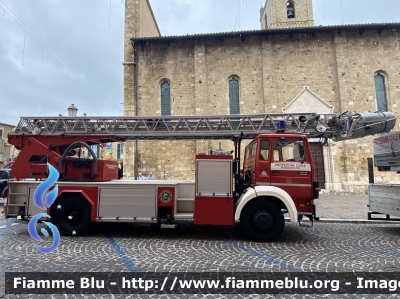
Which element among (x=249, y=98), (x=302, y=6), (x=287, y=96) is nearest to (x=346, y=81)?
(x=287, y=96)

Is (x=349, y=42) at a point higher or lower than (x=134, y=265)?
higher

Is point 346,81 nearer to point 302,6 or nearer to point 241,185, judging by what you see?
point 302,6

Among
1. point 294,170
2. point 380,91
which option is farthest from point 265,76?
point 294,170

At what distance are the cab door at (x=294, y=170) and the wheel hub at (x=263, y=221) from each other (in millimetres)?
788

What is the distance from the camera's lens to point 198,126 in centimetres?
796

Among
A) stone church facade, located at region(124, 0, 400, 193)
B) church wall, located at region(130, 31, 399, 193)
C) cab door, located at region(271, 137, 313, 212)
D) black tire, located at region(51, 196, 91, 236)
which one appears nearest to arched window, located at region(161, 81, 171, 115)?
stone church facade, located at region(124, 0, 400, 193)

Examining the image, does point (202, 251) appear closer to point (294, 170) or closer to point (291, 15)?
point (294, 170)

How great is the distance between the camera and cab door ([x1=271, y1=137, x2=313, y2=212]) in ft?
20.9

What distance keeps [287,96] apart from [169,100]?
369 inches

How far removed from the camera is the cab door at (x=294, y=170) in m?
6.38

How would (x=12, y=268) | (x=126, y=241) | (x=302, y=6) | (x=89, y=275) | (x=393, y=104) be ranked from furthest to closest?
1. (x=302, y=6)
2. (x=393, y=104)
3. (x=126, y=241)
4. (x=12, y=268)
5. (x=89, y=275)

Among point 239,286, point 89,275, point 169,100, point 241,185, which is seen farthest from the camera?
point 169,100

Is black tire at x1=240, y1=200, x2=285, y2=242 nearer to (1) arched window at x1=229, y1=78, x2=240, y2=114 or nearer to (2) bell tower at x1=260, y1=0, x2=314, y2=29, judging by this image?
(1) arched window at x1=229, y1=78, x2=240, y2=114

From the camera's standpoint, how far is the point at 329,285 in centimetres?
382
